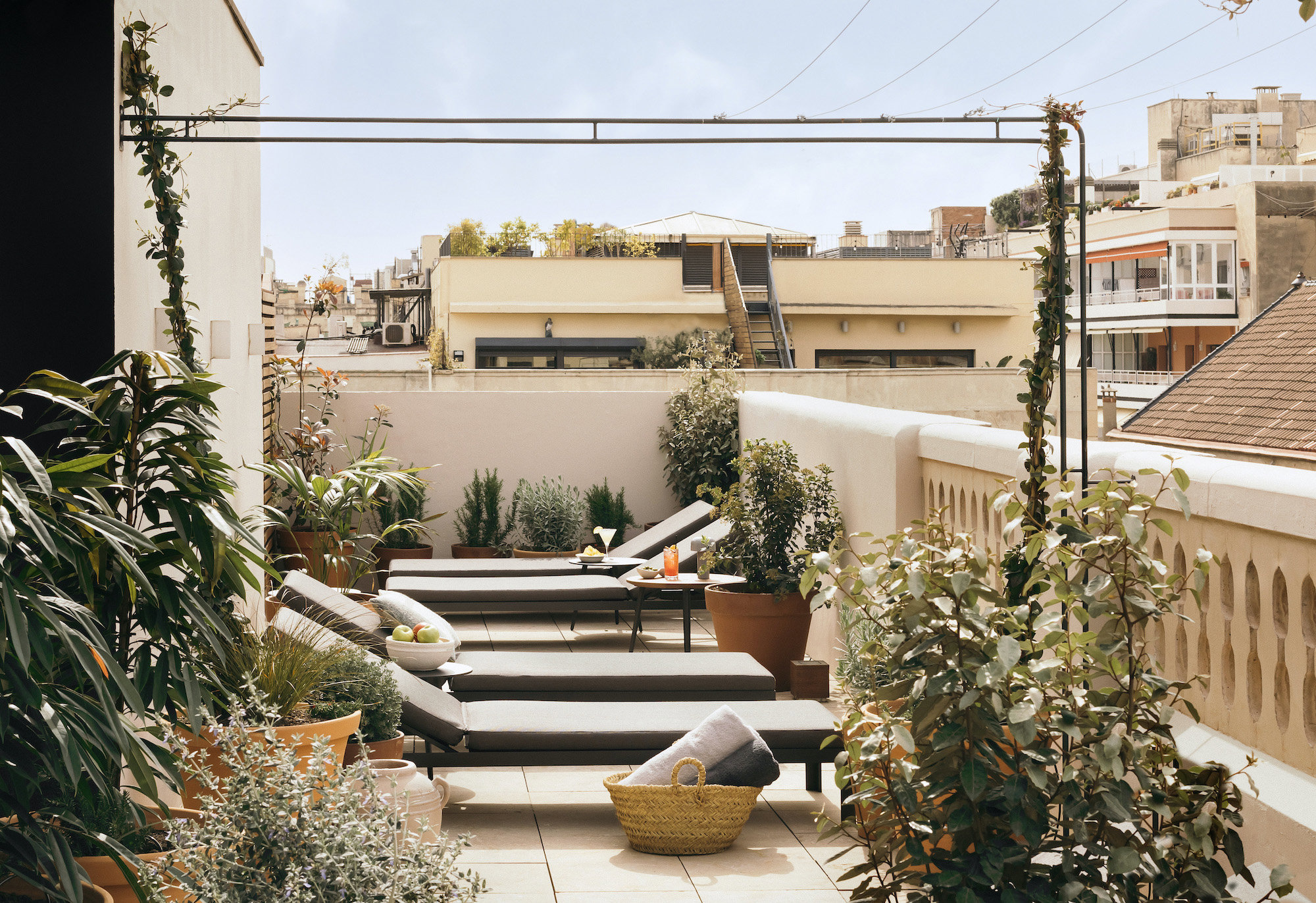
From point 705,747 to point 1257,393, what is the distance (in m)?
12.3

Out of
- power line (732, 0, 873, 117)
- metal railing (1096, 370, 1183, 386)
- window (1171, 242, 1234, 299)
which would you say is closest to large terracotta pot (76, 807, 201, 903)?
power line (732, 0, 873, 117)

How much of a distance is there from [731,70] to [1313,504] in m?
13.8

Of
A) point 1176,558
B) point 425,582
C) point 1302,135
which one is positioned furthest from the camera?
point 1302,135

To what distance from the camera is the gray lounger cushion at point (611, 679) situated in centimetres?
561

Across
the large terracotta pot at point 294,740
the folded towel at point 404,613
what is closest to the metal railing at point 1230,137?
the folded towel at point 404,613

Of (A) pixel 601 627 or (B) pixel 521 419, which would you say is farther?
(B) pixel 521 419

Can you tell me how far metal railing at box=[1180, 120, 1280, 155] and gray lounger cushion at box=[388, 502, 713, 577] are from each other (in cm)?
4921

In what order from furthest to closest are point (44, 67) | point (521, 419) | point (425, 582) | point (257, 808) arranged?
1. point (521, 419)
2. point (425, 582)
3. point (44, 67)
4. point (257, 808)

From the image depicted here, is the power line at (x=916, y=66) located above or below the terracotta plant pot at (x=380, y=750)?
above

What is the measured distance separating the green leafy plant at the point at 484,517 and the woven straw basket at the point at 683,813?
700 centimetres

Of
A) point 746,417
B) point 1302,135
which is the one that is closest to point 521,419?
point 746,417

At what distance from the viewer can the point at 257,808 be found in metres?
2.24

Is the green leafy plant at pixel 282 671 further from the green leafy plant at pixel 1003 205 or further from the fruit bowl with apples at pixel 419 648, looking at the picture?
the green leafy plant at pixel 1003 205

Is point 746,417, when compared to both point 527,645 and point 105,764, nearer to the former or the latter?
point 527,645
